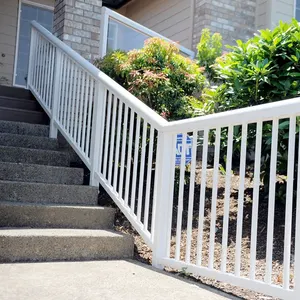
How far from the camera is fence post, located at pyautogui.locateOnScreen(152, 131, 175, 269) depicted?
9.69 ft

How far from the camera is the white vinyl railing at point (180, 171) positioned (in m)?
2.25

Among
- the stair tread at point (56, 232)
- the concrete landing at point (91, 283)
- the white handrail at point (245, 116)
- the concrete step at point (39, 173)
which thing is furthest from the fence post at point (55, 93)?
the concrete landing at point (91, 283)

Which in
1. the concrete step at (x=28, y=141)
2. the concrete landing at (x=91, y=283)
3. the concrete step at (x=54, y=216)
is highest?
the concrete step at (x=28, y=141)

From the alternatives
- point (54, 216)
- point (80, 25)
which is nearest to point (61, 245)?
point (54, 216)

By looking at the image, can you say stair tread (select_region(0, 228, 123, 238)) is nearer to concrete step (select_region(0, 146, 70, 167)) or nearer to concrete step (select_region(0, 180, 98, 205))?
concrete step (select_region(0, 180, 98, 205))

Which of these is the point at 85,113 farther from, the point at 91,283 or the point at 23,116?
the point at 91,283

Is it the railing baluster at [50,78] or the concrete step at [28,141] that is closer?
the concrete step at [28,141]

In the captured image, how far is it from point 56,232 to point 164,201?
85 cm

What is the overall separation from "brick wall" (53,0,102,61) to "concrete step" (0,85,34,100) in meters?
0.87

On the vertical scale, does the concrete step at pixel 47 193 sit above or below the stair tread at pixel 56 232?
above

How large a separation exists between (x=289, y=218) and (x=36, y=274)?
4.99 feet

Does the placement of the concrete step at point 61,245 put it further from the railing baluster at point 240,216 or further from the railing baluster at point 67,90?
the railing baluster at point 67,90

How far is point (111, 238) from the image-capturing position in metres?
3.14

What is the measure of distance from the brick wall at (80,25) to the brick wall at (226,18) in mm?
2118
